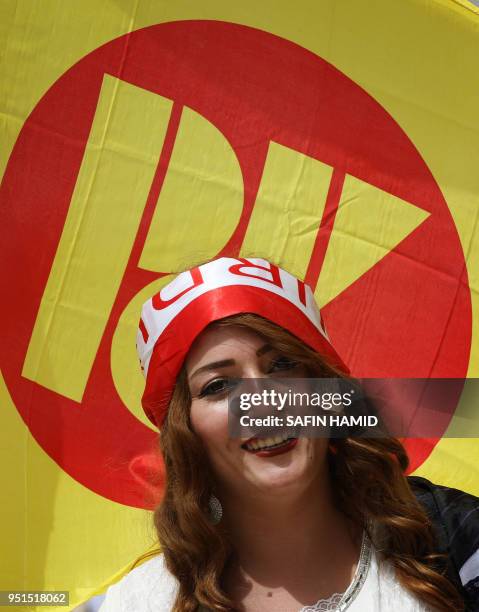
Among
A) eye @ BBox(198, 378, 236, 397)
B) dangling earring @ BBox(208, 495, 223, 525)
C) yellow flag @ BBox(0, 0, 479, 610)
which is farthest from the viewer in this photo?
yellow flag @ BBox(0, 0, 479, 610)

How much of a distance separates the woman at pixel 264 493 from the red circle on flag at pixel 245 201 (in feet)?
2.44

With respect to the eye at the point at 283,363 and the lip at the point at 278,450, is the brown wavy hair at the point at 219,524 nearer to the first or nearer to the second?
the eye at the point at 283,363

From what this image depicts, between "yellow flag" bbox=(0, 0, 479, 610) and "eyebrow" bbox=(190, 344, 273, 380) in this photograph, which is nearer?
"eyebrow" bbox=(190, 344, 273, 380)

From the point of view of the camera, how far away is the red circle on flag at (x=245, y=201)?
267 centimetres

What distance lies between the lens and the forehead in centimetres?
188

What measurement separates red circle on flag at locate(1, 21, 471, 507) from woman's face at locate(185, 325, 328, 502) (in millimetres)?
865

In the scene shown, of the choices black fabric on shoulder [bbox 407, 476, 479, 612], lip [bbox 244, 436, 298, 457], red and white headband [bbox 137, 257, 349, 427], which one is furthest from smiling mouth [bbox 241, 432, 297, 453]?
black fabric on shoulder [bbox 407, 476, 479, 612]

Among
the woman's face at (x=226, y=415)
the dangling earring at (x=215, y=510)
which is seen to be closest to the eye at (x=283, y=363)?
the woman's face at (x=226, y=415)

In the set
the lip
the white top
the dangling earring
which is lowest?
the white top

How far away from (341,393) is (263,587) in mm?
494

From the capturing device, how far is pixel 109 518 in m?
2.68

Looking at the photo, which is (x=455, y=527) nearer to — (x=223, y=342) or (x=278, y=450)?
(x=278, y=450)

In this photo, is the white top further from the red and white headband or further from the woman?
the red and white headband

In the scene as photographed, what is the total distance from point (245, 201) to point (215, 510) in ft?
3.99
